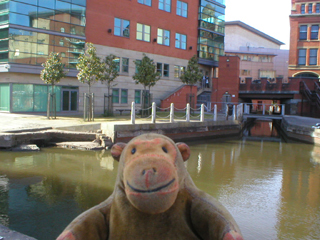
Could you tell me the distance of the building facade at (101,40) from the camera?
2342 cm

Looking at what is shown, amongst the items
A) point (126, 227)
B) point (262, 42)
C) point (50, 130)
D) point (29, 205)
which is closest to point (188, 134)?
point (50, 130)

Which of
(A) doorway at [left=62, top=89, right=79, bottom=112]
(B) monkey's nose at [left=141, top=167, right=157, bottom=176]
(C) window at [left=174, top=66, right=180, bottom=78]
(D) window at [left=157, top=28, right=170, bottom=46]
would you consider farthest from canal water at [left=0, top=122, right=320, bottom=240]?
(C) window at [left=174, top=66, right=180, bottom=78]

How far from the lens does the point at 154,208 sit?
2277mm

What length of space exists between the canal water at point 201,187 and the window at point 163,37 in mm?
22219

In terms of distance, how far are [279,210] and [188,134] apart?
508 inches

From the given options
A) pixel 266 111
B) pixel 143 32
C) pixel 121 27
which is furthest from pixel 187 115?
pixel 266 111

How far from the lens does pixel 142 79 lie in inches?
926

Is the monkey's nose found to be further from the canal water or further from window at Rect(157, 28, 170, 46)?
window at Rect(157, 28, 170, 46)

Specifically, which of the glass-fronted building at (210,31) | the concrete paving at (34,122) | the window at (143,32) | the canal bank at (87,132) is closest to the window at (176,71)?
the glass-fronted building at (210,31)

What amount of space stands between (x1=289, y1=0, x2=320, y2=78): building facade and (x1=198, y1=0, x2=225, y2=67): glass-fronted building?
9173mm

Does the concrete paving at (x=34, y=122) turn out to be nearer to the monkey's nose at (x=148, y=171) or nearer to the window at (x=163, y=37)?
the monkey's nose at (x=148, y=171)

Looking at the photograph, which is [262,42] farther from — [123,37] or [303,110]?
[123,37]

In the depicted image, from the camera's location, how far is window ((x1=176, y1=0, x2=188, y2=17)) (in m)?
36.3

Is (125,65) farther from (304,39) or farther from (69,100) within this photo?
(304,39)
